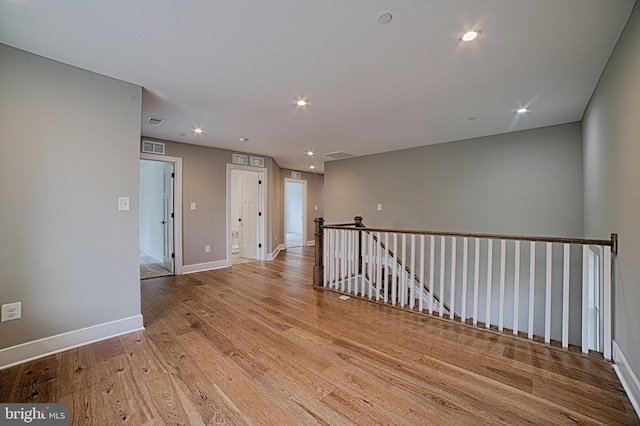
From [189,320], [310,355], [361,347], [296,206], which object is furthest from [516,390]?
[296,206]

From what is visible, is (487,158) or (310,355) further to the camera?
(487,158)

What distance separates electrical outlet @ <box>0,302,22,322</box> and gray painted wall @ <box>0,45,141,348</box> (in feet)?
0.13

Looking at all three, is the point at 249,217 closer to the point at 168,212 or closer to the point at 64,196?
the point at 168,212

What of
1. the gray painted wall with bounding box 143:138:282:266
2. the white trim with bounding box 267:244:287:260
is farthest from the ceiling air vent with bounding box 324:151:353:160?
the white trim with bounding box 267:244:287:260

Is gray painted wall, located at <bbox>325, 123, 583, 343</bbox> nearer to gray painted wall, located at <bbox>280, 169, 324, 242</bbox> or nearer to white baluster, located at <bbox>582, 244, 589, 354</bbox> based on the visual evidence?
white baluster, located at <bbox>582, 244, 589, 354</bbox>

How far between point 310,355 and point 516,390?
139 centimetres

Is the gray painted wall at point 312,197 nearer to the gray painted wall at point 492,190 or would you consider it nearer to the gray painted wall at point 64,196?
the gray painted wall at point 492,190

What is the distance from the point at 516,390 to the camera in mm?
1731

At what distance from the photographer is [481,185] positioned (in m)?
4.60

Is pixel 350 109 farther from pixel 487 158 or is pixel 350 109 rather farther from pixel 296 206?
pixel 296 206

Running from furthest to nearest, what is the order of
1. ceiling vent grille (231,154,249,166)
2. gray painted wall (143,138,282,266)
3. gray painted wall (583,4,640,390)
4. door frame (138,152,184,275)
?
1. ceiling vent grille (231,154,249,166)
2. gray painted wall (143,138,282,266)
3. door frame (138,152,184,275)
4. gray painted wall (583,4,640,390)

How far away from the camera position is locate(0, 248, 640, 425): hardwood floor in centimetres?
155

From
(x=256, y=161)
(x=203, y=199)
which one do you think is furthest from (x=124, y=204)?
(x=256, y=161)

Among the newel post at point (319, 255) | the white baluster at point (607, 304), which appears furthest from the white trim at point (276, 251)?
the white baluster at point (607, 304)
